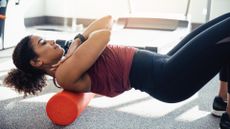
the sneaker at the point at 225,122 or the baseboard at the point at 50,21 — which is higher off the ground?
the sneaker at the point at 225,122

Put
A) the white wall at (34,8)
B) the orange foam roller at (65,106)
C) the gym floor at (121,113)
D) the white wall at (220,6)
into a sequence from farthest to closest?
the white wall at (34,8) < the white wall at (220,6) < the gym floor at (121,113) < the orange foam roller at (65,106)

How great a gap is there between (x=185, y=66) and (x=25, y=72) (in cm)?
87

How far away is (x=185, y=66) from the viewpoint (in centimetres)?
138

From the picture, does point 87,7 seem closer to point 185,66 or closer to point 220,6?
point 220,6

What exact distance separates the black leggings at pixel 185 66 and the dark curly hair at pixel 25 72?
0.55 meters

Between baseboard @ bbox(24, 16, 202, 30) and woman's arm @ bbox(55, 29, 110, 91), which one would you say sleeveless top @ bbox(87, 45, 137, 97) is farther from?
baseboard @ bbox(24, 16, 202, 30)

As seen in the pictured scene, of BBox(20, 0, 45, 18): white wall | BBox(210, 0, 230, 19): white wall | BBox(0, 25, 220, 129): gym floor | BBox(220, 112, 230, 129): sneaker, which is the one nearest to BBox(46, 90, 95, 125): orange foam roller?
BBox(0, 25, 220, 129): gym floor

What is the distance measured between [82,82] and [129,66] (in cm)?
25

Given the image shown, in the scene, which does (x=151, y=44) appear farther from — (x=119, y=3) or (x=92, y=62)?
(x=119, y=3)

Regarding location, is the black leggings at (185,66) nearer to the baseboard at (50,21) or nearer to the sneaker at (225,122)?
the sneaker at (225,122)

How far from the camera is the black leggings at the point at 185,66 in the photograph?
52.3 inches

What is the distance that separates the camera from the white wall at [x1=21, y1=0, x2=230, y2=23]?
5.16 meters

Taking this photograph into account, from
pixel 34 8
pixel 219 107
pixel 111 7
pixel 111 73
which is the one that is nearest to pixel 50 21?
pixel 34 8

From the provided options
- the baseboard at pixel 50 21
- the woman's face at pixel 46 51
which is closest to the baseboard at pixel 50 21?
the baseboard at pixel 50 21
